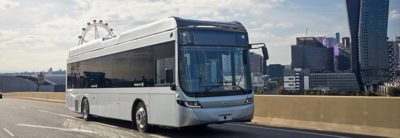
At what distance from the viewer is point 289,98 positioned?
15.7 m

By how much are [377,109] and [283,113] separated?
13.3ft

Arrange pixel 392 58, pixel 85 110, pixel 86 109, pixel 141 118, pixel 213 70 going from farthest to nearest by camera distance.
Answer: pixel 392 58 → pixel 85 110 → pixel 86 109 → pixel 141 118 → pixel 213 70

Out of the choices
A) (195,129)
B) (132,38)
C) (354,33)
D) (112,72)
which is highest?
(354,33)

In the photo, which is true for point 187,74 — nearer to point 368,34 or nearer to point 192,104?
point 192,104

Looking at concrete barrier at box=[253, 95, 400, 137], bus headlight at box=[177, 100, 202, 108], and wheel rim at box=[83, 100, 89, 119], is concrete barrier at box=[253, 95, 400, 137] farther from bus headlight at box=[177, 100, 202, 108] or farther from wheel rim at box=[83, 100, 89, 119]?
wheel rim at box=[83, 100, 89, 119]

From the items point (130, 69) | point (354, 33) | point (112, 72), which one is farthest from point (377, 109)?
point (354, 33)

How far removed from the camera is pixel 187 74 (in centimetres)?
1146

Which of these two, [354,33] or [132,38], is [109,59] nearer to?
[132,38]

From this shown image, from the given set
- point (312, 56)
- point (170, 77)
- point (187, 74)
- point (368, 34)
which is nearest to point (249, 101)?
point (187, 74)

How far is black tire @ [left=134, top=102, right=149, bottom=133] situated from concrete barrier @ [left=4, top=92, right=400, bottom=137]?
470cm

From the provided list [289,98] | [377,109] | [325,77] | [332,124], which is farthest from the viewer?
[325,77]

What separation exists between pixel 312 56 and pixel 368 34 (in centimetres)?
2282

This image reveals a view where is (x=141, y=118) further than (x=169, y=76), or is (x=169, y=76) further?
(x=141, y=118)

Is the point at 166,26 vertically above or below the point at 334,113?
above
